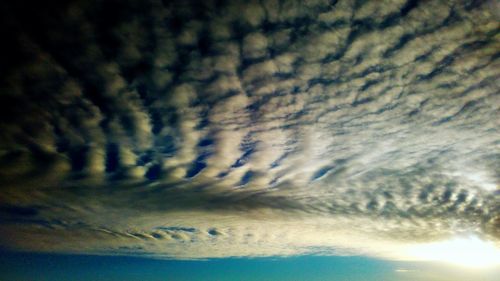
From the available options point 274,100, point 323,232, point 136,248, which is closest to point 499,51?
point 274,100

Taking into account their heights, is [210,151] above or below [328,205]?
above

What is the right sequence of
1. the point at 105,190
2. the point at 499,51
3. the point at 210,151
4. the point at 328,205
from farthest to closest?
the point at 328,205, the point at 105,190, the point at 210,151, the point at 499,51

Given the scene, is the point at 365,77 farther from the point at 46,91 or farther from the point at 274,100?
the point at 46,91

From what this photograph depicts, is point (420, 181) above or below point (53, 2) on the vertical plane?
below

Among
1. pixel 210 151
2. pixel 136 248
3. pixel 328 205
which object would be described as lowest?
pixel 136 248

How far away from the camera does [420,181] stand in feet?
27.2

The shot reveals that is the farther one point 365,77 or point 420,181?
point 420,181

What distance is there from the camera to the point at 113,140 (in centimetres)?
644

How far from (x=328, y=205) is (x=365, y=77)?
21.4 ft

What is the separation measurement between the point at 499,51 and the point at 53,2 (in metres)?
5.70

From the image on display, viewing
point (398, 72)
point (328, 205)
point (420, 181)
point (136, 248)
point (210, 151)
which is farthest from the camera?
point (136, 248)

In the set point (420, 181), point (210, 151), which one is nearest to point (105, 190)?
point (210, 151)

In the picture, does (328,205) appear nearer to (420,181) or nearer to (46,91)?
(420,181)

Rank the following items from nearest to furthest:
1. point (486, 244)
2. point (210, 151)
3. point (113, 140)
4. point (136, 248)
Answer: point (113, 140) → point (210, 151) → point (486, 244) → point (136, 248)
